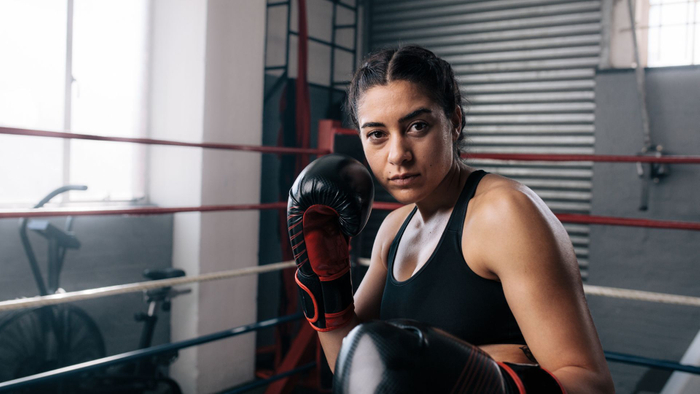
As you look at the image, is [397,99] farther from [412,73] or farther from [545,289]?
[545,289]

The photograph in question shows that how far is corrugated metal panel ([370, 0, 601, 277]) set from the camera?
152 inches

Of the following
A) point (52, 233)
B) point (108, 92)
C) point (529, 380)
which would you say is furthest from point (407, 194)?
point (108, 92)

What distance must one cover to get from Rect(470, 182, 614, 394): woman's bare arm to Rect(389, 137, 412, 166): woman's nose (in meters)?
0.19

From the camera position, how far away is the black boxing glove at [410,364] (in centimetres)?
61

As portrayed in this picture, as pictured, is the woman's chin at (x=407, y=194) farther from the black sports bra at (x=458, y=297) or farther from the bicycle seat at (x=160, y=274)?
the bicycle seat at (x=160, y=274)

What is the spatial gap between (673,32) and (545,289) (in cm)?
349

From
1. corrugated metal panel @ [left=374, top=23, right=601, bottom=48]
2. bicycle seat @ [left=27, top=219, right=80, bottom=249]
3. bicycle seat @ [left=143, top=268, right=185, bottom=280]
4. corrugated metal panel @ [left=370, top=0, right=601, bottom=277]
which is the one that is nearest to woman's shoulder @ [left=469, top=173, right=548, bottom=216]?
bicycle seat @ [left=143, top=268, right=185, bottom=280]

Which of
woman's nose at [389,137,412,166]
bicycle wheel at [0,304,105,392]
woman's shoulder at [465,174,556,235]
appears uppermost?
woman's nose at [389,137,412,166]

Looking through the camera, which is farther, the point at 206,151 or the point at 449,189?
the point at 206,151

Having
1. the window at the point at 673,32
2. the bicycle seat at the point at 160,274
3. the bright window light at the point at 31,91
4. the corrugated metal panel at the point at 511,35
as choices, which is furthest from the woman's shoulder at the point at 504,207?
the corrugated metal panel at the point at 511,35

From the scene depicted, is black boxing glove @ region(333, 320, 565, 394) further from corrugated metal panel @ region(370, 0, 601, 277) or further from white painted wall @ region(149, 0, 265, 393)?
corrugated metal panel @ region(370, 0, 601, 277)

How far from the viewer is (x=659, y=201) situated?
349cm

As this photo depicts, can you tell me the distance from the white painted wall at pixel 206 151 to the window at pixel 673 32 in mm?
2570

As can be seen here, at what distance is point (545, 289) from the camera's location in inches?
32.9
